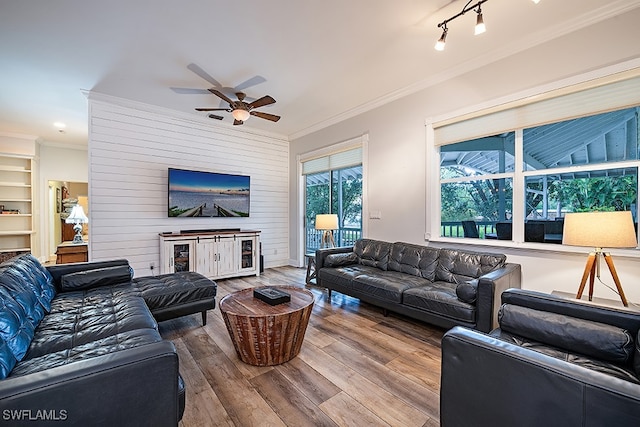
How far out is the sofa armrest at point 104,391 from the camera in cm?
94

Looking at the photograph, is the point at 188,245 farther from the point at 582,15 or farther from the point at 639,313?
the point at 582,15

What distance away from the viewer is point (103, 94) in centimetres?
420

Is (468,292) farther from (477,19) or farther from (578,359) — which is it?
(477,19)

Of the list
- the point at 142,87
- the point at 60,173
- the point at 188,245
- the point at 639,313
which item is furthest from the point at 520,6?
the point at 60,173

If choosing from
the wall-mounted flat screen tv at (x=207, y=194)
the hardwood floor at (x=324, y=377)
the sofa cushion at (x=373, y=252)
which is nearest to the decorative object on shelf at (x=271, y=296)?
the hardwood floor at (x=324, y=377)

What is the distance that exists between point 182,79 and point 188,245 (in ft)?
8.43

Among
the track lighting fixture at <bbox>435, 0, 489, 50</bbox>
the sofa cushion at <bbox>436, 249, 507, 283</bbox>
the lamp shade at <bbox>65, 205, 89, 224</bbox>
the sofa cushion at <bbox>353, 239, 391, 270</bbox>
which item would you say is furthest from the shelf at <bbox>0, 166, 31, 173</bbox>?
the sofa cushion at <bbox>436, 249, 507, 283</bbox>

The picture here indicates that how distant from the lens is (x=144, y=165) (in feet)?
15.2

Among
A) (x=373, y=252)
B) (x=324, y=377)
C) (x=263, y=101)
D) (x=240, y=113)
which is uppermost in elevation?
(x=263, y=101)

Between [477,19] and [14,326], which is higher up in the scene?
[477,19]

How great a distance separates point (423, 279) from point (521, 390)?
2.28 meters

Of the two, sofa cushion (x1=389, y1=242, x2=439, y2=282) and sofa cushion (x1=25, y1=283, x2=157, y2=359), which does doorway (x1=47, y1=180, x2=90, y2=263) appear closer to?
sofa cushion (x1=25, y1=283, x2=157, y2=359)

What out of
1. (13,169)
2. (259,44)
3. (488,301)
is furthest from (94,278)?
(13,169)

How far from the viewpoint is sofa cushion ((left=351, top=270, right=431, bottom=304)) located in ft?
9.96
